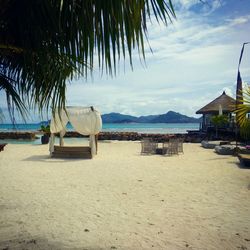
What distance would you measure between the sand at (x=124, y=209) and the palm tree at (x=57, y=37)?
2.13 metres

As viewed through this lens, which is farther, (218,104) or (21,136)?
(21,136)

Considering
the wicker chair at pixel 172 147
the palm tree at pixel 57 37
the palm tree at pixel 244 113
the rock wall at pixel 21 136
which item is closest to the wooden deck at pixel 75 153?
the wicker chair at pixel 172 147

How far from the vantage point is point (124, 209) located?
5.50 metres

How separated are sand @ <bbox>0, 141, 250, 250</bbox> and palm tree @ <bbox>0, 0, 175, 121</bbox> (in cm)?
213

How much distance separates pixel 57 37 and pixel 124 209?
391 cm

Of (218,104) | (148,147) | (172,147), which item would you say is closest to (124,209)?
(172,147)

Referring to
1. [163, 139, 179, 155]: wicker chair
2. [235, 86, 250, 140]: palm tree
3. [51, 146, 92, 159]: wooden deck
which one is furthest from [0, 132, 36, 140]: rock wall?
[235, 86, 250, 140]: palm tree

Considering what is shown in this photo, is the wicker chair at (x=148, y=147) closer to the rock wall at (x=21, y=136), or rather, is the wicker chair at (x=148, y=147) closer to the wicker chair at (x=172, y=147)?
the wicker chair at (x=172, y=147)

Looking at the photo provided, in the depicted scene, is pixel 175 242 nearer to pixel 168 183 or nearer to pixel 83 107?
pixel 168 183

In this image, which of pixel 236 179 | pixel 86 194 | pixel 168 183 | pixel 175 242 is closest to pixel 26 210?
pixel 86 194

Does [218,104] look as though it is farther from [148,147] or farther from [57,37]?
[57,37]

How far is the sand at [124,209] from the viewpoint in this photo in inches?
159

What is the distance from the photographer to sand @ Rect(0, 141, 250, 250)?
404 cm

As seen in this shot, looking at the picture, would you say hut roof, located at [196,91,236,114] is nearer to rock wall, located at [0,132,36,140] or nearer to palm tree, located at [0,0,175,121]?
rock wall, located at [0,132,36,140]
